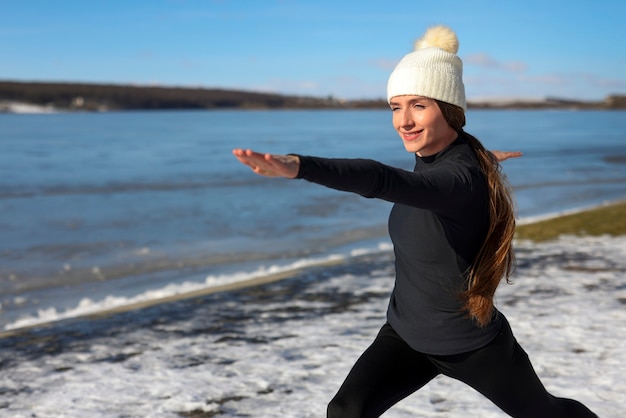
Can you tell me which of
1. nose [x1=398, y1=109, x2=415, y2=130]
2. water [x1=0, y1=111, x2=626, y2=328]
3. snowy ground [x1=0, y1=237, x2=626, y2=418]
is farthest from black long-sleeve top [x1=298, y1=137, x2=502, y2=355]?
water [x1=0, y1=111, x2=626, y2=328]

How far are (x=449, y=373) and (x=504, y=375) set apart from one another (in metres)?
0.19

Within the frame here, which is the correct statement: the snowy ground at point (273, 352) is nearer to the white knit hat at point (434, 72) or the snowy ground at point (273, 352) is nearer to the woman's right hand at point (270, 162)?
the white knit hat at point (434, 72)

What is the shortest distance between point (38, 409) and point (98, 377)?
0.65m

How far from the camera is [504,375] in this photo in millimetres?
2576

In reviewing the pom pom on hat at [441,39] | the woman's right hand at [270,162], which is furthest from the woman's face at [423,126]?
the woman's right hand at [270,162]

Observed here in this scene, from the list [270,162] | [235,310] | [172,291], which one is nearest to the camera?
[270,162]

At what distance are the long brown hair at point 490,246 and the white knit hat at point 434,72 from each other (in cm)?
6

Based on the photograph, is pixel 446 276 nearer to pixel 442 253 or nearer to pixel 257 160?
pixel 442 253

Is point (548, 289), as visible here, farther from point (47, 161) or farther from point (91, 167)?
point (47, 161)

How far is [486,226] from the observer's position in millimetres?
2523

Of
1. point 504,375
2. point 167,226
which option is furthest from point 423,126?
point 167,226

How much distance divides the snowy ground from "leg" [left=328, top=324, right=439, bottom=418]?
177 cm

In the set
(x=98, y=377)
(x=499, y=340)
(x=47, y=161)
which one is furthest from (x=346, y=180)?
(x=47, y=161)

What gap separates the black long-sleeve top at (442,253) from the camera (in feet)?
7.82
